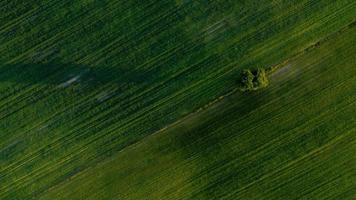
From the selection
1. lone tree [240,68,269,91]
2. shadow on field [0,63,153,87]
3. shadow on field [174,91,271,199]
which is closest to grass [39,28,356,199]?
shadow on field [174,91,271,199]

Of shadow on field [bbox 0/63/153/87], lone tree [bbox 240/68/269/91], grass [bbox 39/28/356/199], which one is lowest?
grass [bbox 39/28/356/199]

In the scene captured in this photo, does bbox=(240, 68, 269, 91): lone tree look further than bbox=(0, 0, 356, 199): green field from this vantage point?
No

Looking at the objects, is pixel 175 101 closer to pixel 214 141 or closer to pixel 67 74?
pixel 214 141

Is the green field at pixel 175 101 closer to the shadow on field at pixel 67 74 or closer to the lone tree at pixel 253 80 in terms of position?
the shadow on field at pixel 67 74

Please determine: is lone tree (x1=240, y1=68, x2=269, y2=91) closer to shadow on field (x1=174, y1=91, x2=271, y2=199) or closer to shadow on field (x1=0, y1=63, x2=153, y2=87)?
shadow on field (x1=174, y1=91, x2=271, y2=199)

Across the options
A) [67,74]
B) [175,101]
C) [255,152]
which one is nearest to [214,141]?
A: [255,152]
